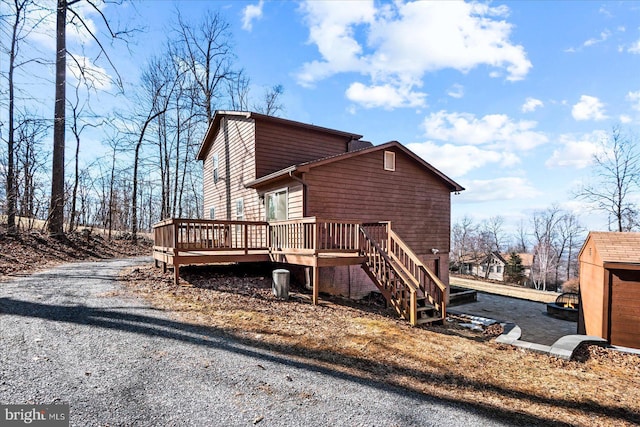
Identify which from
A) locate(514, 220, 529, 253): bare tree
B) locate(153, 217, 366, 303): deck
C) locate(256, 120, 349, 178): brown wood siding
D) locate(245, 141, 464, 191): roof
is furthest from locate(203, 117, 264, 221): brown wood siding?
locate(514, 220, 529, 253): bare tree

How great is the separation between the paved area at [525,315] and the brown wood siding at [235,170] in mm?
9292

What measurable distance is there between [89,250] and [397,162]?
587 inches

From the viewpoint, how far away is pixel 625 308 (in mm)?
8047

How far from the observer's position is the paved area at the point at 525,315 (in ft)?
34.8

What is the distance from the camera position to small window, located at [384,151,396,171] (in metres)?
12.4

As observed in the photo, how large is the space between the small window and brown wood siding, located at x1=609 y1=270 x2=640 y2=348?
7147 millimetres

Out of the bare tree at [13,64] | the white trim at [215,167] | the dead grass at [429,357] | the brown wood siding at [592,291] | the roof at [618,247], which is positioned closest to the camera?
the dead grass at [429,357]

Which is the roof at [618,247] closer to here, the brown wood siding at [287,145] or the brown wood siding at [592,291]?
the brown wood siding at [592,291]

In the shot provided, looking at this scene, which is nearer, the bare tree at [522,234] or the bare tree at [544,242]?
the bare tree at [544,242]

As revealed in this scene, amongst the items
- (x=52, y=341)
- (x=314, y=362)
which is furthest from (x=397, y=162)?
(x=52, y=341)

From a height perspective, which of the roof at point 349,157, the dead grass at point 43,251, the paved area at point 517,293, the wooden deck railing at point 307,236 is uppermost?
the roof at point 349,157

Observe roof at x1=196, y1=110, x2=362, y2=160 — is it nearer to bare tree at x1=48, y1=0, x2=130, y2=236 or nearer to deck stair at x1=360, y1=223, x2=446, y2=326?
bare tree at x1=48, y1=0, x2=130, y2=236

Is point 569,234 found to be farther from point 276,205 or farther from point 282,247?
point 282,247

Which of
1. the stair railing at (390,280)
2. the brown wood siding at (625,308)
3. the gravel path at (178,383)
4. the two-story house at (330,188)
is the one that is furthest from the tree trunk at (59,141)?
the brown wood siding at (625,308)
